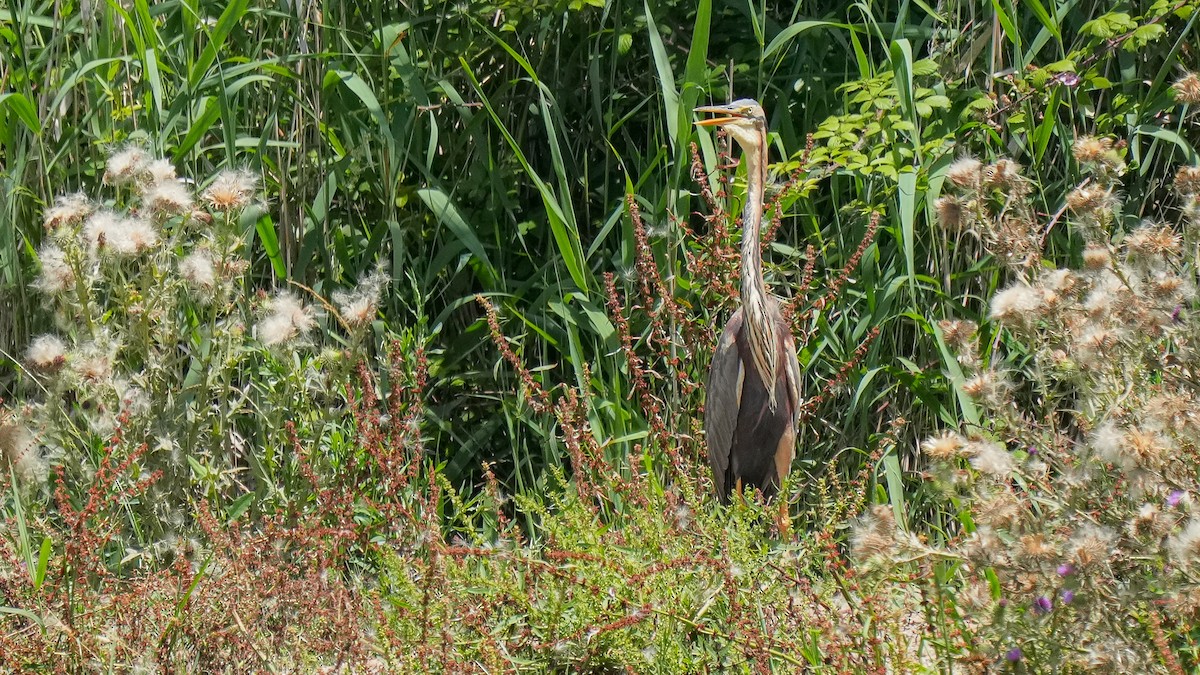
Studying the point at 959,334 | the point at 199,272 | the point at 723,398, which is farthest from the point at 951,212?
the point at 199,272

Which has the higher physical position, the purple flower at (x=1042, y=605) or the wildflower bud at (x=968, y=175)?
the wildflower bud at (x=968, y=175)

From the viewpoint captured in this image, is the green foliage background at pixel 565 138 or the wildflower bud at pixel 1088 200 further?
the green foliage background at pixel 565 138

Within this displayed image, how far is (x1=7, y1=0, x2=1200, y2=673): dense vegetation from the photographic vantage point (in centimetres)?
210

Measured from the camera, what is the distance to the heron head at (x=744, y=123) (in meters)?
3.47

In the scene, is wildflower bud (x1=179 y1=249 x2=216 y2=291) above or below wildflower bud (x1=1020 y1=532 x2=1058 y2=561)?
below

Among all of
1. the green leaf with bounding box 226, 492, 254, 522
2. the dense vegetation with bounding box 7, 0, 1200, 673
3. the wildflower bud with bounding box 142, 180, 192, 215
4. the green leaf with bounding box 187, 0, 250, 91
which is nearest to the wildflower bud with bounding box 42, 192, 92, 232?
the dense vegetation with bounding box 7, 0, 1200, 673

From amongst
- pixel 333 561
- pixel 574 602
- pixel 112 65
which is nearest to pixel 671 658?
pixel 574 602

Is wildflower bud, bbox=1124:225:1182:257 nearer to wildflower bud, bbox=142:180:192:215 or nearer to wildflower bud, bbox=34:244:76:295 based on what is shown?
wildflower bud, bbox=142:180:192:215

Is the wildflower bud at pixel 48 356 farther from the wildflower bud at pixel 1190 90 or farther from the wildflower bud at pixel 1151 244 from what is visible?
the wildflower bud at pixel 1190 90

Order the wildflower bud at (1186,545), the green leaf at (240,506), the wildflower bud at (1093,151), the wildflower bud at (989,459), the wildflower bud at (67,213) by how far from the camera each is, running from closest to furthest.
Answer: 1. the wildflower bud at (1186,545)
2. the wildflower bud at (989,459)
3. the wildflower bud at (1093,151)
4. the wildflower bud at (67,213)
5. the green leaf at (240,506)

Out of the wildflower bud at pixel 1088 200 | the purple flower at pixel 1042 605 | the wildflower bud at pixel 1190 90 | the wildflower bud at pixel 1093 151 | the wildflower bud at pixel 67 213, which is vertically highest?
the wildflower bud at pixel 1190 90

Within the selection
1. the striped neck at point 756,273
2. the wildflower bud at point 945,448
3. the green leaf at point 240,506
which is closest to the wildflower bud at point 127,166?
the green leaf at point 240,506

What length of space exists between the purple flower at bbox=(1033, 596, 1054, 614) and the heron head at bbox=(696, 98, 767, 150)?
183 cm

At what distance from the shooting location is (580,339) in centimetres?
379
